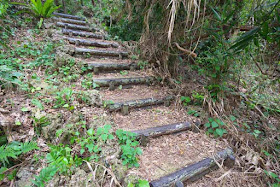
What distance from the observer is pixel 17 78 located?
2182 millimetres

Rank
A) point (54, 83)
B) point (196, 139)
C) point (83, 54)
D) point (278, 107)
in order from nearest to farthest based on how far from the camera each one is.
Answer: point (196, 139)
point (54, 83)
point (278, 107)
point (83, 54)

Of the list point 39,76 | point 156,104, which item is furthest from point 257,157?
point 39,76

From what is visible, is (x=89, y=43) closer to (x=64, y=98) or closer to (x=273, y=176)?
(x=64, y=98)

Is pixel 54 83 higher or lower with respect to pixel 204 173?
higher

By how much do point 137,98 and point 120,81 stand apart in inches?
20.3

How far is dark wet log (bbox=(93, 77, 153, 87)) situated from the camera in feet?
8.75

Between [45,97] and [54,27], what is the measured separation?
2704 millimetres

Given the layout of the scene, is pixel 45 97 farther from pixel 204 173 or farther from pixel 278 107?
pixel 278 107

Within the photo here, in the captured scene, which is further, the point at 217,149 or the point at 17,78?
the point at 17,78

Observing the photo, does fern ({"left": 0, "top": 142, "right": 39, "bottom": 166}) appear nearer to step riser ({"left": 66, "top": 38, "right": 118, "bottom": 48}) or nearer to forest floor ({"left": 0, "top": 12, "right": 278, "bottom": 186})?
forest floor ({"left": 0, "top": 12, "right": 278, "bottom": 186})

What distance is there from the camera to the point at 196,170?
1.66 metres

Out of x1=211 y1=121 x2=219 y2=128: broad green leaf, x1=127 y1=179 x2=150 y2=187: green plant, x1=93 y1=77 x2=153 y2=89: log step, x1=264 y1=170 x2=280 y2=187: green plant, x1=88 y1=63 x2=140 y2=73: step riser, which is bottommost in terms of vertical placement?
x1=264 y1=170 x2=280 y2=187: green plant

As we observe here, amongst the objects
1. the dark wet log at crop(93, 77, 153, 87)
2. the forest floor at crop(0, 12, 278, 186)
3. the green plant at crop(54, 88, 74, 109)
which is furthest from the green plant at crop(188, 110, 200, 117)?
the green plant at crop(54, 88, 74, 109)

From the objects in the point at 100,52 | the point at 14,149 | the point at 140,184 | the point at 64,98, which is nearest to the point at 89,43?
the point at 100,52
